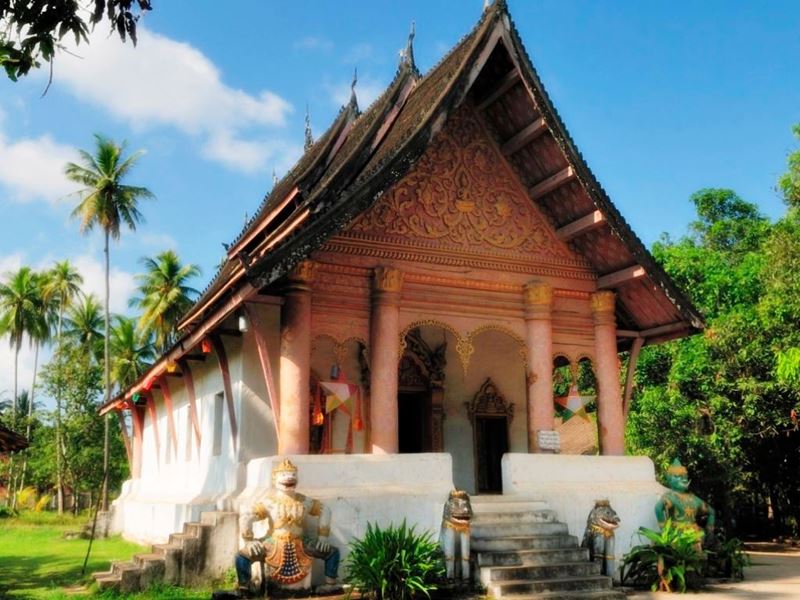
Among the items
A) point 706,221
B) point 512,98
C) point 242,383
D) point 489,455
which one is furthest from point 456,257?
point 706,221

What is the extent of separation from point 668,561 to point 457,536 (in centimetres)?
286

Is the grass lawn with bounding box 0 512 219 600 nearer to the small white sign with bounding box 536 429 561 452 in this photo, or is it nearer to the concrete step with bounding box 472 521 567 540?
the concrete step with bounding box 472 521 567 540

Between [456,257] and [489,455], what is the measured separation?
4622mm

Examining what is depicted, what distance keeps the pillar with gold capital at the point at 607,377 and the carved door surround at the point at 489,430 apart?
241cm

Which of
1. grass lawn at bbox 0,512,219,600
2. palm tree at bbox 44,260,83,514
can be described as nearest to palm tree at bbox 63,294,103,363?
palm tree at bbox 44,260,83,514

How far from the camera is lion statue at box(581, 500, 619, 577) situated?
9.44 meters

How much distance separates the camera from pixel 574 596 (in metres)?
8.48

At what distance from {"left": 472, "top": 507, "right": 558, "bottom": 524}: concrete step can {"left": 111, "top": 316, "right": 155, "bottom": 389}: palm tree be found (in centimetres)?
3484

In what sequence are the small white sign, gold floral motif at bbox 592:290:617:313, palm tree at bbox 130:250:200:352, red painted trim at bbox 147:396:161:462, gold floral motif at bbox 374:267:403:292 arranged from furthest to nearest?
palm tree at bbox 130:250:200:352 < red painted trim at bbox 147:396:161:462 < gold floral motif at bbox 592:290:617:313 < the small white sign < gold floral motif at bbox 374:267:403:292

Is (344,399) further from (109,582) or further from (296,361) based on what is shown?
(109,582)

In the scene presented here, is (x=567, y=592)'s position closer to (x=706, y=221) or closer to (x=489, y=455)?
(x=489, y=455)

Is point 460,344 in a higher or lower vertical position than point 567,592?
higher

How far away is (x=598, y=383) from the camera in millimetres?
12484

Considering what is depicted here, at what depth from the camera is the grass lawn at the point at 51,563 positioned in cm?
992
